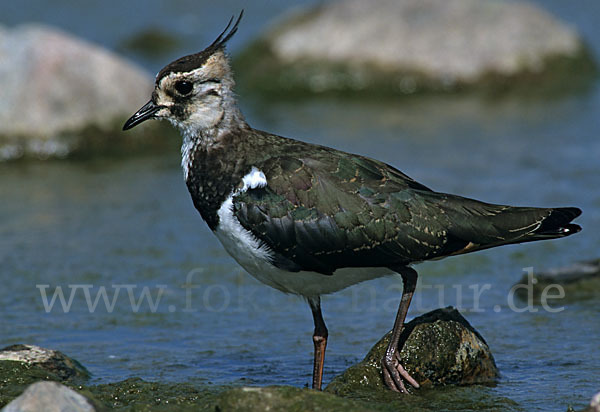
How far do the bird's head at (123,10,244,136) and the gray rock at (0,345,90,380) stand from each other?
1757mm

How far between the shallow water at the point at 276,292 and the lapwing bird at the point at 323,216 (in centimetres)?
88

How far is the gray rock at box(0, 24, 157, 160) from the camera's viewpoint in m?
12.7

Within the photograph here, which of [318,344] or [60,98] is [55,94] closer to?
[60,98]

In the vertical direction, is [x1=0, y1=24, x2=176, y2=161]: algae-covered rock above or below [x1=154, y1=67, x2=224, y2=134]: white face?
above

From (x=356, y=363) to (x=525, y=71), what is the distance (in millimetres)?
9466

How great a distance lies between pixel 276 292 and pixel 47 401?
391 centimetres

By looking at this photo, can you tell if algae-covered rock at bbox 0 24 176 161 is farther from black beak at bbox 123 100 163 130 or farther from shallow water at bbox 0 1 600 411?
black beak at bbox 123 100 163 130

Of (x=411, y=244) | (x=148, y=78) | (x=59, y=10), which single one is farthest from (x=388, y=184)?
(x=59, y=10)

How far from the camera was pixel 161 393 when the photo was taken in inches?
252

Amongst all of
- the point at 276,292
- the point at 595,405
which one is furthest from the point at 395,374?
the point at 276,292

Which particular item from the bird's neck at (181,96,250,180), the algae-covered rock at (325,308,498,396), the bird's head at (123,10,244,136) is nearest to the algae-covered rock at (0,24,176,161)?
the bird's head at (123,10,244,136)

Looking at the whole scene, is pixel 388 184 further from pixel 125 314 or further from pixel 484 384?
pixel 125 314

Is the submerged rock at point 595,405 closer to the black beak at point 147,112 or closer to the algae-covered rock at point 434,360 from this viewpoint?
the algae-covered rock at point 434,360

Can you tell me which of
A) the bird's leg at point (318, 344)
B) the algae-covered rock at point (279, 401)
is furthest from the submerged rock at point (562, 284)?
the algae-covered rock at point (279, 401)
